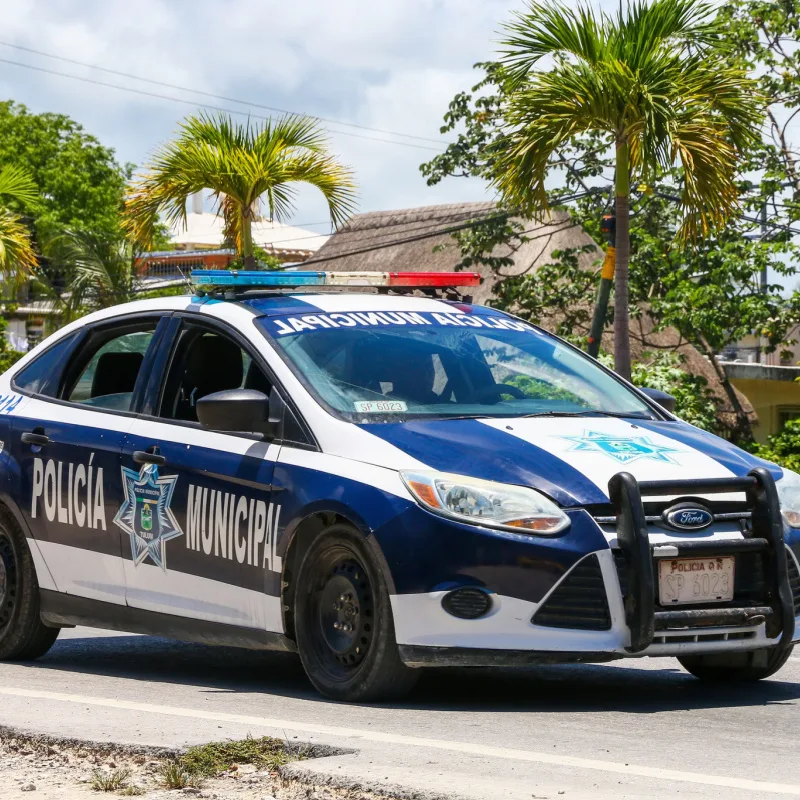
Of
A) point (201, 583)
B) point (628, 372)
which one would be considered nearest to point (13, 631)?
point (201, 583)

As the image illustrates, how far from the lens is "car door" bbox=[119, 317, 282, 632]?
6742mm

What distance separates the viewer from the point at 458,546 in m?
5.95

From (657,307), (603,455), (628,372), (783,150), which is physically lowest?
(603,455)

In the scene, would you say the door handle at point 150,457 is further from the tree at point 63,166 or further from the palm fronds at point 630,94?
the tree at point 63,166

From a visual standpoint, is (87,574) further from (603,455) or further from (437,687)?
(603,455)

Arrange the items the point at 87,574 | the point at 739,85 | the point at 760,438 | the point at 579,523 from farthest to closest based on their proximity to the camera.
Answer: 1. the point at 760,438
2. the point at 739,85
3. the point at 87,574
4. the point at 579,523

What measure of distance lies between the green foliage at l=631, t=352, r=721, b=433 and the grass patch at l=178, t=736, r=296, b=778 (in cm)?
1481

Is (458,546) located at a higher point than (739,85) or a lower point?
lower

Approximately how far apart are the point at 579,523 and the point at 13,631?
11.7 feet

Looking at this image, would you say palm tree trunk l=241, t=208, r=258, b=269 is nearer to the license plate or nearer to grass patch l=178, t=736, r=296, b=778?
the license plate

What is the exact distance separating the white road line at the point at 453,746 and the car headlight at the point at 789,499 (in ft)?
6.15

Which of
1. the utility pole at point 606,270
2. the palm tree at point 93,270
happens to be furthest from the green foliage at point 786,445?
the palm tree at point 93,270

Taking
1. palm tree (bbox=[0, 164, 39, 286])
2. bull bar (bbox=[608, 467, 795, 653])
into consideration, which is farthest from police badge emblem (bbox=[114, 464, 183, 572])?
palm tree (bbox=[0, 164, 39, 286])

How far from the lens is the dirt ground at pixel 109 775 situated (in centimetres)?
473
